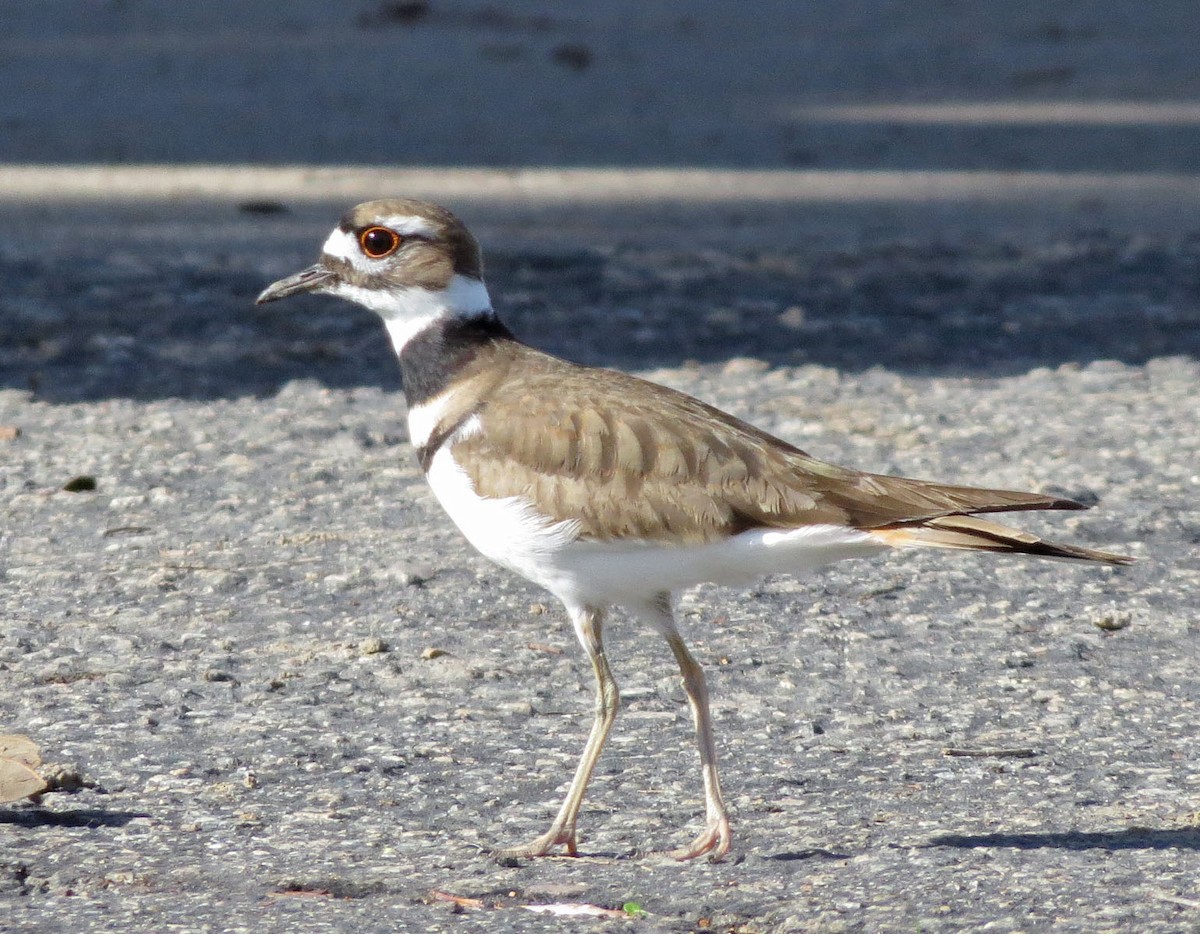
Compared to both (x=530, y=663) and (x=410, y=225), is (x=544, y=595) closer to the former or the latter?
(x=530, y=663)

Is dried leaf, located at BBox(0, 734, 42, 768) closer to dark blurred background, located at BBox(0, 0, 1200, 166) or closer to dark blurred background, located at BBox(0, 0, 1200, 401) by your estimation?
dark blurred background, located at BBox(0, 0, 1200, 401)

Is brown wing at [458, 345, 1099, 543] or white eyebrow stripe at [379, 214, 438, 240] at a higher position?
white eyebrow stripe at [379, 214, 438, 240]

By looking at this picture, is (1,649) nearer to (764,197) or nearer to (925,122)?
(764,197)

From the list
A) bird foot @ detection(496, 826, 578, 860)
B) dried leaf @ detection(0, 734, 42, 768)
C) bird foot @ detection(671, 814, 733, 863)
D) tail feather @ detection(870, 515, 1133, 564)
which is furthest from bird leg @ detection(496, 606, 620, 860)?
dried leaf @ detection(0, 734, 42, 768)

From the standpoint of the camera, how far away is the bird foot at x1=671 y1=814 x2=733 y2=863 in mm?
4020

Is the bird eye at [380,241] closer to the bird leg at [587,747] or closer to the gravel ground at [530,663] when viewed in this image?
the bird leg at [587,747]

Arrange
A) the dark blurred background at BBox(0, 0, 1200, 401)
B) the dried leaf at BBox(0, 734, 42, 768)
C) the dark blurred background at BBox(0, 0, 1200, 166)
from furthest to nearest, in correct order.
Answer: the dark blurred background at BBox(0, 0, 1200, 166) < the dark blurred background at BBox(0, 0, 1200, 401) < the dried leaf at BBox(0, 734, 42, 768)

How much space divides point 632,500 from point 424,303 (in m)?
0.78

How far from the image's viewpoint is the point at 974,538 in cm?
390

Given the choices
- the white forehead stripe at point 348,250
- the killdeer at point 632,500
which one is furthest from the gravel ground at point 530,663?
the white forehead stripe at point 348,250

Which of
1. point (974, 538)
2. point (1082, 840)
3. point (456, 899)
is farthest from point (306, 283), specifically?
point (1082, 840)

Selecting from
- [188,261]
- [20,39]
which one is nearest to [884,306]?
[188,261]

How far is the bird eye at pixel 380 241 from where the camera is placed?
4.52m

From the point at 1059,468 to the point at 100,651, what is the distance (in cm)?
346
